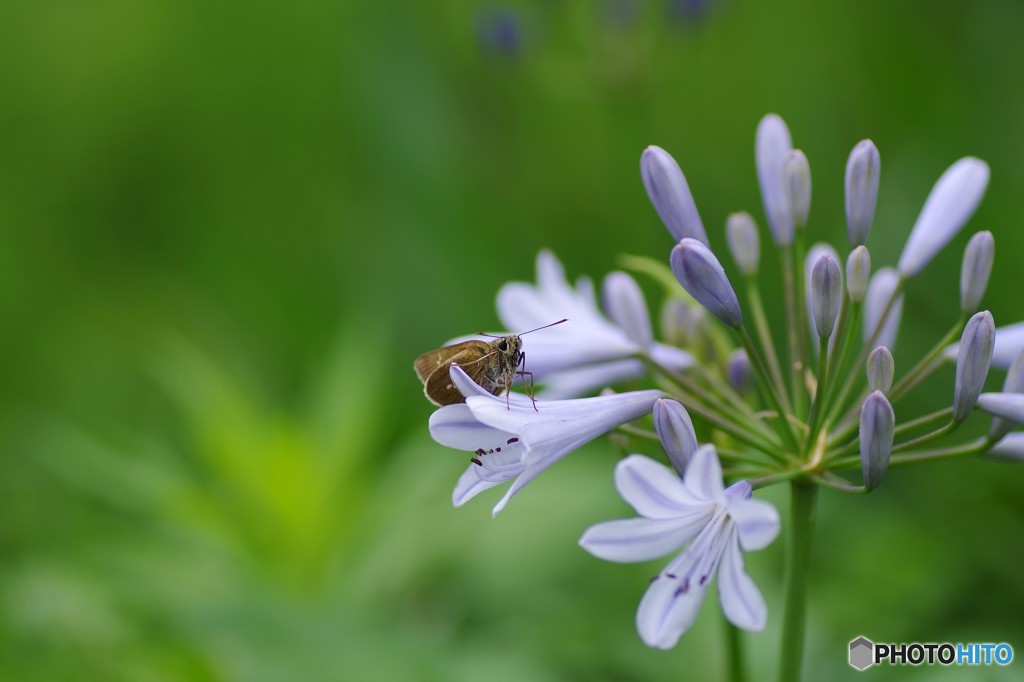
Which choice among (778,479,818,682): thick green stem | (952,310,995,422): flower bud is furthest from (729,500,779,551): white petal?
(952,310,995,422): flower bud

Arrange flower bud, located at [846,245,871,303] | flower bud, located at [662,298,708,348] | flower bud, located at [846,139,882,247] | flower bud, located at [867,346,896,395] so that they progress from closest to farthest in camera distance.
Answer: flower bud, located at [867,346,896,395] → flower bud, located at [846,245,871,303] → flower bud, located at [846,139,882,247] → flower bud, located at [662,298,708,348]

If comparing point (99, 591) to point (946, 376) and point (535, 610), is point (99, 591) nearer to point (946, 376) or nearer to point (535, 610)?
point (535, 610)

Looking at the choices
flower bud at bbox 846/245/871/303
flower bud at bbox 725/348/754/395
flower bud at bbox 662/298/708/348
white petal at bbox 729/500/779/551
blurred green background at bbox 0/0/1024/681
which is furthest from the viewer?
blurred green background at bbox 0/0/1024/681

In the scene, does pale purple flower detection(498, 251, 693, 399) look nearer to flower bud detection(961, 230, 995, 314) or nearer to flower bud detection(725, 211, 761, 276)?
flower bud detection(725, 211, 761, 276)

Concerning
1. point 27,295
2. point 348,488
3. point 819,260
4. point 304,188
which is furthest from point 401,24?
point 819,260

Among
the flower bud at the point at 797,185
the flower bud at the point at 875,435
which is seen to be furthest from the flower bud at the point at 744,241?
the flower bud at the point at 875,435

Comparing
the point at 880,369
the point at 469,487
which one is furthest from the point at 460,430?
the point at 880,369
